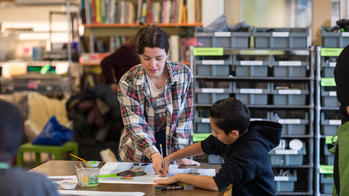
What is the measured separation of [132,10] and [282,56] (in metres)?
2.26

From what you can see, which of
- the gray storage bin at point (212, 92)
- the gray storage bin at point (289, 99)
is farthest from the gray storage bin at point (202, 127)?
the gray storage bin at point (289, 99)

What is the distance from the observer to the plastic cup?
6.61 feet

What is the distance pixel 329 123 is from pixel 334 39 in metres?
0.73

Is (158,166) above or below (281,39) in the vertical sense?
below

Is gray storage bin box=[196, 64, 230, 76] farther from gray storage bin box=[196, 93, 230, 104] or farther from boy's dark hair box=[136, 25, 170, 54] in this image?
boy's dark hair box=[136, 25, 170, 54]

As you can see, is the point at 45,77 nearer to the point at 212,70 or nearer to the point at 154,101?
the point at 212,70

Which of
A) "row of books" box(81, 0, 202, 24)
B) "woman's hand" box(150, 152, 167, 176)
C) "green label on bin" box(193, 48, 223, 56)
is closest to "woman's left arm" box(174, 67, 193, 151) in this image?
"woman's hand" box(150, 152, 167, 176)

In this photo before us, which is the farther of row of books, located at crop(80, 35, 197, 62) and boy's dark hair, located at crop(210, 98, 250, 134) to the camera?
row of books, located at crop(80, 35, 197, 62)

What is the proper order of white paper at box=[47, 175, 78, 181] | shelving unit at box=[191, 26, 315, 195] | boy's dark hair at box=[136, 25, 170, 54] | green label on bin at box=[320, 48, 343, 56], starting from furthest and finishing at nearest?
shelving unit at box=[191, 26, 315, 195] < green label on bin at box=[320, 48, 343, 56] < boy's dark hair at box=[136, 25, 170, 54] < white paper at box=[47, 175, 78, 181]

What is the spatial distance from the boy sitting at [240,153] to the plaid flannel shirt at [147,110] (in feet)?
1.19

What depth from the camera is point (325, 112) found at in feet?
14.2

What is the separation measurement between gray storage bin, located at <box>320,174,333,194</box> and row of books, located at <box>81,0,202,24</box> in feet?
8.11

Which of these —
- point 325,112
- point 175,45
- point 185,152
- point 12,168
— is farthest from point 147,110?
point 175,45

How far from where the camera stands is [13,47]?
6.84m
